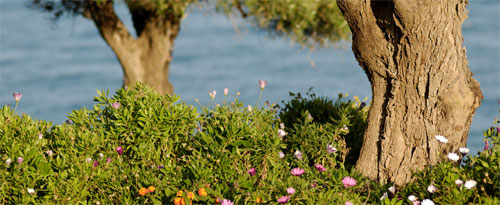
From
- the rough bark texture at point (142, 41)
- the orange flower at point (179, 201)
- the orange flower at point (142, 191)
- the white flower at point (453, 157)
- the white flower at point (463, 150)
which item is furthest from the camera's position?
the rough bark texture at point (142, 41)

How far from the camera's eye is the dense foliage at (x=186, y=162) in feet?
14.5

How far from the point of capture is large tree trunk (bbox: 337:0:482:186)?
4.80 metres

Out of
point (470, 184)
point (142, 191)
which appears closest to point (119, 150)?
point (142, 191)

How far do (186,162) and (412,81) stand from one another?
2017 millimetres

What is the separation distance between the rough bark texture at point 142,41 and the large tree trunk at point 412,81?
577 centimetres

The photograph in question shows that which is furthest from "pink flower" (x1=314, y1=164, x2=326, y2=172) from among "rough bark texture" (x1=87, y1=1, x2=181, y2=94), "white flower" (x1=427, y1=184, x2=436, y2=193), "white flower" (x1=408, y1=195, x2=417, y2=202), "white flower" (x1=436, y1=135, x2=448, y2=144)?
"rough bark texture" (x1=87, y1=1, x2=181, y2=94)

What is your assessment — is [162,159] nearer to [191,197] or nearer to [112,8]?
[191,197]

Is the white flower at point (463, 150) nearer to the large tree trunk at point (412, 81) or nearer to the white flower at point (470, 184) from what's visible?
the large tree trunk at point (412, 81)

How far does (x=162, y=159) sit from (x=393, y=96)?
208 cm

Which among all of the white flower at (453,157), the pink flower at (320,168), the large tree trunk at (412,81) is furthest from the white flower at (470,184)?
the pink flower at (320,168)

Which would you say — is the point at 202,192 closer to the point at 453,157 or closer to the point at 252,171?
the point at 252,171

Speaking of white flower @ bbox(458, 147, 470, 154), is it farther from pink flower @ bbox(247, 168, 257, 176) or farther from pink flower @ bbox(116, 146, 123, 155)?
pink flower @ bbox(116, 146, 123, 155)

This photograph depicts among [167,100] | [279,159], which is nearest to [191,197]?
[279,159]

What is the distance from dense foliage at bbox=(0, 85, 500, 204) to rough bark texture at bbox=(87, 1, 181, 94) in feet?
15.5
